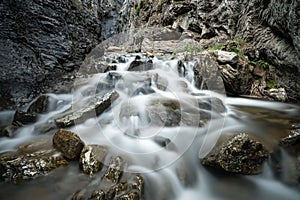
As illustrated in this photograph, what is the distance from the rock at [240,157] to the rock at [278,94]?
3148 millimetres

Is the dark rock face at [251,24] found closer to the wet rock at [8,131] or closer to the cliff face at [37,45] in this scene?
the cliff face at [37,45]

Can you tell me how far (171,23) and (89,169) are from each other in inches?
524

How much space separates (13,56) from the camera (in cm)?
496

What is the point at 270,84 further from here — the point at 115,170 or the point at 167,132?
the point at 115,170

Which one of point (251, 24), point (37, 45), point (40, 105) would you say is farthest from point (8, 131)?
point (251, 24)

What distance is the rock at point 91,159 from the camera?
2688 mm

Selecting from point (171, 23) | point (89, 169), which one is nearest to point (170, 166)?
point (89, 169)

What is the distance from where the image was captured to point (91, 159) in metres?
2.79

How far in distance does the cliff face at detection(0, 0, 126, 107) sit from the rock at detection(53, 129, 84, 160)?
8.36 ft

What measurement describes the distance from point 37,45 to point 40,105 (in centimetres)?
181

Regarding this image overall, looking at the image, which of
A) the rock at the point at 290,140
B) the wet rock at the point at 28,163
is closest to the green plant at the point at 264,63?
the rock at the point at 290,140

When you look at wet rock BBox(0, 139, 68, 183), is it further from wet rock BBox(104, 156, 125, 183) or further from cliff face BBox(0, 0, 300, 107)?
cliff face BBox(0, 0, 300, 107)

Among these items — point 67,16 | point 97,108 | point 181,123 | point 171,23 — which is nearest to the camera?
point 181,123

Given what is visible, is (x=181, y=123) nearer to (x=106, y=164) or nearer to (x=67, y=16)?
(x=106, y=164)
